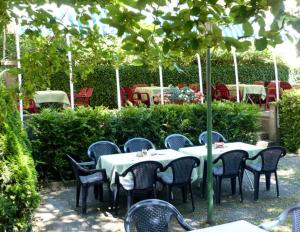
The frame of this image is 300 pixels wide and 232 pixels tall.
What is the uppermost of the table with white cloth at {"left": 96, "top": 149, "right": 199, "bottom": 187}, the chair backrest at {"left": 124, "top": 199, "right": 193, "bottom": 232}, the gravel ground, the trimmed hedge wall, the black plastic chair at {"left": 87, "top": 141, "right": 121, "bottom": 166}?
the trimmed hedge wall

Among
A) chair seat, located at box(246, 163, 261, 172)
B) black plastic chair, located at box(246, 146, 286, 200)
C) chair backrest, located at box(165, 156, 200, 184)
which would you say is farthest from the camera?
chair seat, located at box(246, 163, 261, 172)

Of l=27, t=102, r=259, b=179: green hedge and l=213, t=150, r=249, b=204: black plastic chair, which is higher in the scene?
l=27, t=102, r=259, b=179: green hedge

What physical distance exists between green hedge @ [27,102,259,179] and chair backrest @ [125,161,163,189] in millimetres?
2576

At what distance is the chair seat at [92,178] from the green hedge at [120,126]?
1.52 metres

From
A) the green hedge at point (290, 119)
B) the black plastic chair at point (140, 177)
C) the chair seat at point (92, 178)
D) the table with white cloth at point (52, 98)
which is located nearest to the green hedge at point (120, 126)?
the green hedge at point (290, 119)

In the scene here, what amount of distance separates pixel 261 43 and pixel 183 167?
4.63 m

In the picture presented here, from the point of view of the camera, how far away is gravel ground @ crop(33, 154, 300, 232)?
5855 millimetres

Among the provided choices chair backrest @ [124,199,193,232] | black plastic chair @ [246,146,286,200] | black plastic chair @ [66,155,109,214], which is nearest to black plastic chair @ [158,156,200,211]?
black plastic chair @ [66,155,109,214]

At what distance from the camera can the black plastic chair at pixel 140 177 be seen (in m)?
6.00

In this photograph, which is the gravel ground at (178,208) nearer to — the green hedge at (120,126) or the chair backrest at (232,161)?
the chair backrest at (232,161)

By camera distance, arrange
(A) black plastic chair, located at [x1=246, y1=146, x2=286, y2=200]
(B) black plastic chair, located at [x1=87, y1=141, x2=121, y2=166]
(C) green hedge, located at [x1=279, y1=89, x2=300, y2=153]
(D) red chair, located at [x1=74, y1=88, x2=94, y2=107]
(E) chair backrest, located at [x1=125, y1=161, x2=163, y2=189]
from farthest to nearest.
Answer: (D) red chair, located at [x1=74, y1=88, x2=94, y2=107]
(C) green hedge, located at [x1=279, y1=89, x2=300, y2=153]
(B) black plastic chair, located at [x1=87, y1=141, x2=121, y2=166]
(A) black plastic chair, located at [x1=246, y1=146, x2=286, y2=200]
(E) chair backrest, located at [x1=125, y1=161, x2=163, y2=189]

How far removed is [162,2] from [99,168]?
5.30 m

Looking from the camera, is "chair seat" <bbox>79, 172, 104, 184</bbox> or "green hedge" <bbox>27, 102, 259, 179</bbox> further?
"green hedge" <bbox>27, 102, 259, 179</bbox>

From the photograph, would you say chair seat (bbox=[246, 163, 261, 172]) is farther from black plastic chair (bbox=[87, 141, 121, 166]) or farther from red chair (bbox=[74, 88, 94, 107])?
red chair (bbox=[74, 88, 94, 107])
